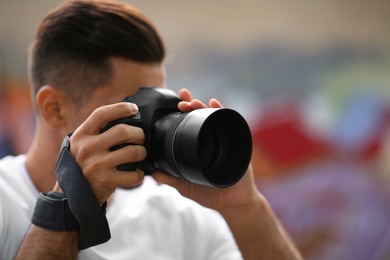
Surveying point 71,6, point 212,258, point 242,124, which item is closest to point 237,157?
point 242,124

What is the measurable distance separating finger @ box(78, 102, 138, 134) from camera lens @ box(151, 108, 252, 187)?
61 mm

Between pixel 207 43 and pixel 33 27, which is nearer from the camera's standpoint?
pixel 33 27

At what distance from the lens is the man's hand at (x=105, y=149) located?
60cm

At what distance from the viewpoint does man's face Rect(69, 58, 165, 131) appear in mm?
805

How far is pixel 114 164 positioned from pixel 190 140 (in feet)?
0.39

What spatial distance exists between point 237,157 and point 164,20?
1.13 metres

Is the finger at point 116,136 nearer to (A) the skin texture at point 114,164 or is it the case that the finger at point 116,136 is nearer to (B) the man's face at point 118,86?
(A) the skin texture at point 114,164

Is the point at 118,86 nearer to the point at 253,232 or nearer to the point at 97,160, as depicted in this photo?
the point at 97,160

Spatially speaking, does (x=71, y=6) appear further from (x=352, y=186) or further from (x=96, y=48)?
(x=352, y=186)

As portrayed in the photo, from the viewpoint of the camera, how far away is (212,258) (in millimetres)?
862

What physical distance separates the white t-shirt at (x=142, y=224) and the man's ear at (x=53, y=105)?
11cm

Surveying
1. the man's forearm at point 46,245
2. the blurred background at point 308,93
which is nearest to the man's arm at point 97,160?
the man's forearm at point 46,245

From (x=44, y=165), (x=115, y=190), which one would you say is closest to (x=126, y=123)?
(x=115, y=190)

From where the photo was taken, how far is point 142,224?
0.85 metres
